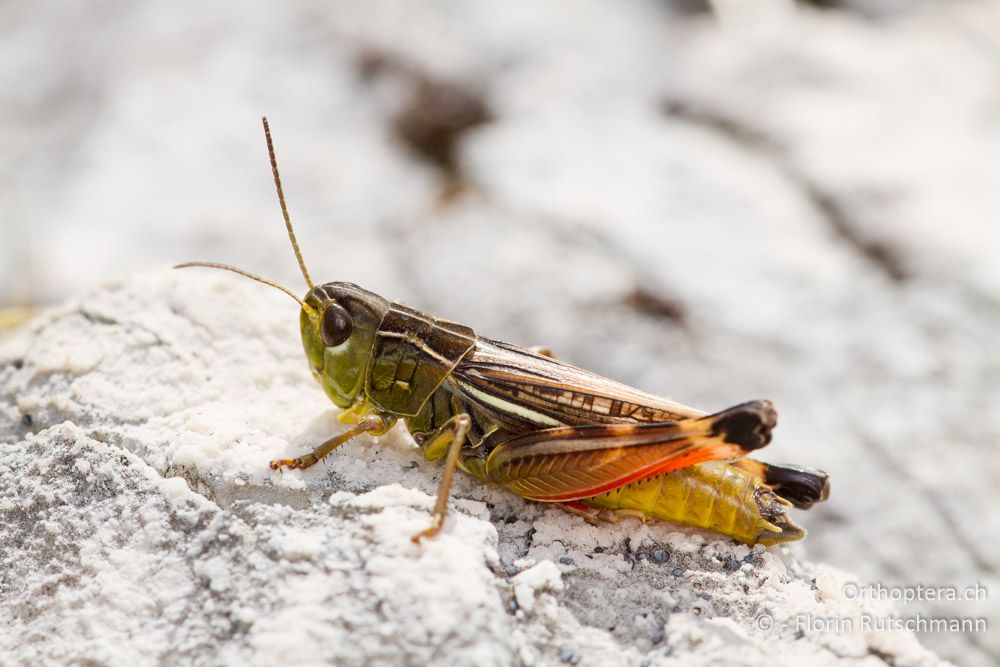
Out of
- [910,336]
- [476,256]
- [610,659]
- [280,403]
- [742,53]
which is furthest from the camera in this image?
[742,53]

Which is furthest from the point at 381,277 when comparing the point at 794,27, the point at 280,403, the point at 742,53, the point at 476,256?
the point at 794,27

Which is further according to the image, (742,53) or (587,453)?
(742,53)

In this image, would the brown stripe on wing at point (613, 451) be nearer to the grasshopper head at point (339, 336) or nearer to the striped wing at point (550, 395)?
the striped wing at point (550, 395)

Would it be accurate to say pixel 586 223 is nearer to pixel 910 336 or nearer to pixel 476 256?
pixel 476 256

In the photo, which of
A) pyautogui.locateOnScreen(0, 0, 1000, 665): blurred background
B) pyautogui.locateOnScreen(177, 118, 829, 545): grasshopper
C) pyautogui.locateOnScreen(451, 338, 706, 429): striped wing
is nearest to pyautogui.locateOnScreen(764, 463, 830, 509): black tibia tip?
pyautogui.locateOnScreen(177, 118, 829, 545): grasshopper

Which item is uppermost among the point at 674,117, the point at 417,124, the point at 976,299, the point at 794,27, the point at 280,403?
the point at 794,27

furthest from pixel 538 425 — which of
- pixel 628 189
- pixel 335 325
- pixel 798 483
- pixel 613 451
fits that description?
pixel 628 189

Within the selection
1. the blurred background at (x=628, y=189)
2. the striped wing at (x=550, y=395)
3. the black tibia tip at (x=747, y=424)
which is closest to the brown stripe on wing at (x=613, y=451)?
the black tibia tip at (x=747, y=424)
